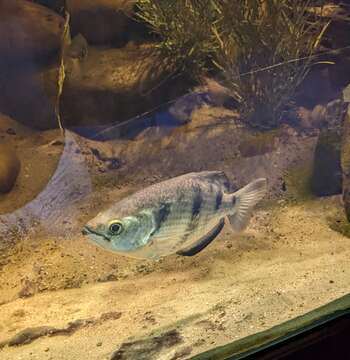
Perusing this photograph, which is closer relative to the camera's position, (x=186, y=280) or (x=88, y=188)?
(x=186, y=280)

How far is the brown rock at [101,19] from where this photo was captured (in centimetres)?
247

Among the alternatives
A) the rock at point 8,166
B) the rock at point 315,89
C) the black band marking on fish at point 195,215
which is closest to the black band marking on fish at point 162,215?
the black band marking on fish at point 195,215

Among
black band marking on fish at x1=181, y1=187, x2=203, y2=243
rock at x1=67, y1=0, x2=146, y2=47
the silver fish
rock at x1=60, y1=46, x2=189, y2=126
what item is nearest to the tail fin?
the silver fish

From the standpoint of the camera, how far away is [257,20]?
3084mm

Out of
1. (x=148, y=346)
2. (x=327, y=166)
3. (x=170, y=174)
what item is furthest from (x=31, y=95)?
(x=327, y=166)

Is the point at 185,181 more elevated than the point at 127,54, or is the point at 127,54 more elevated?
the point at 127,54

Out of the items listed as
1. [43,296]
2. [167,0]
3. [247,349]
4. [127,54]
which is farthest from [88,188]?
[167,0]

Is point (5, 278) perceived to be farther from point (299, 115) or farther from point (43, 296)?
point (299, 115)

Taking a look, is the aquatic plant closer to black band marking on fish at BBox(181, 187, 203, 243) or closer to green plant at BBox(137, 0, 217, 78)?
green plant at BBox(137, 0, 217, 78)

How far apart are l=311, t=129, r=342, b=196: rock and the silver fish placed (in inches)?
41.1

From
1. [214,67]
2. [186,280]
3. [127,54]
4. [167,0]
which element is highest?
[167,0]

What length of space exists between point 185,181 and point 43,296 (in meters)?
0.85

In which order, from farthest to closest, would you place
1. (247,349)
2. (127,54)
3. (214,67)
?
1. (214,67)
2. (127,54)
3. (247,349)

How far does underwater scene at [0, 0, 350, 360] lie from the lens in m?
1.70
